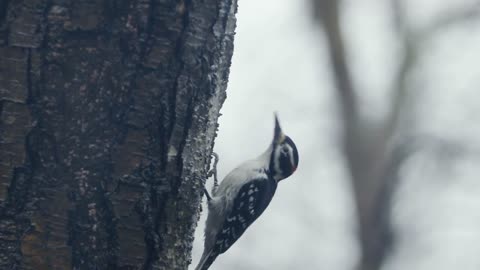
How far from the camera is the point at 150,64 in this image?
109 inches

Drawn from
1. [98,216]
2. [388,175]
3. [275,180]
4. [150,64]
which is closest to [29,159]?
[98,216]

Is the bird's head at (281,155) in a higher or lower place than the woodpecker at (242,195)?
higher

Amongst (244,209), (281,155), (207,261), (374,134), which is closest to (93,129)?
(207,261)

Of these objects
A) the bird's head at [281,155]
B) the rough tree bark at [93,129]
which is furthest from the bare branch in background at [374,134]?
the rough tree bark at [93,129]

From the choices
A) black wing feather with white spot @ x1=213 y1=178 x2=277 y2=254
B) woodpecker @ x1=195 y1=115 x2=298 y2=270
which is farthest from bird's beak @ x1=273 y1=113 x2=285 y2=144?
black wing feather with white spot @ x1=213 y1=178 x2=277 y2=254

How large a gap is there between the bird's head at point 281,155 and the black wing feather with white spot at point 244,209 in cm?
8

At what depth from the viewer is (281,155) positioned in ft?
20.2

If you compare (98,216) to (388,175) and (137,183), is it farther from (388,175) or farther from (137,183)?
(388,175)

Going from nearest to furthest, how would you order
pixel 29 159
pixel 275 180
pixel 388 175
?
pixel 29 159, pixel 275 180, pixel 388 175

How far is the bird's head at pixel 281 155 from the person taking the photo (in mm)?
6125

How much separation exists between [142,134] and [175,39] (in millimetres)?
300

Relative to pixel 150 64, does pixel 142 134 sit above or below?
below

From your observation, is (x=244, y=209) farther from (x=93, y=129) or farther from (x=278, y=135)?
(x=93, y=129)

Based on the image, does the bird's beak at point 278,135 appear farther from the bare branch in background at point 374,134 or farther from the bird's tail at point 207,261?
the bare branch in background at point 374,134
